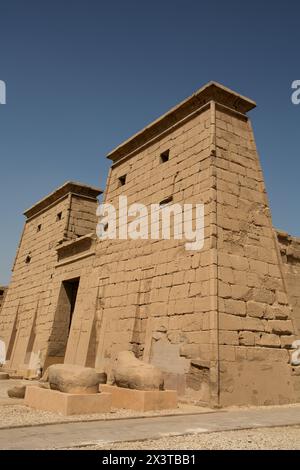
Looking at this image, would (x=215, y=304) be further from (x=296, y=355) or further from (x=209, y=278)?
(x=296, y=355)

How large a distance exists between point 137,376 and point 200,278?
2.11 meters

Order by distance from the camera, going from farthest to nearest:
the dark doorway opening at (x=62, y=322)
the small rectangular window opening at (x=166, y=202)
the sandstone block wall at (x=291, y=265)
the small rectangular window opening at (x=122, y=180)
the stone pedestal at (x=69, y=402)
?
1. the dark doorway opening at (x=62, y=322)
2. the small rectangular window opening at (x=122, y=180)
3. the sandstone block wall at (x=291, y=265)
4. the small rectangular window opening at (x=166, y=202)
5. the stone pedestal at (x=69, y=402)

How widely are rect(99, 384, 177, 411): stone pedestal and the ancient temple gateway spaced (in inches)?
31.0

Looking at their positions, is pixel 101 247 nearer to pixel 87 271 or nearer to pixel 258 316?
pixel 87 271

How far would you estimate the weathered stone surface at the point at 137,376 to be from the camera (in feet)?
20.1

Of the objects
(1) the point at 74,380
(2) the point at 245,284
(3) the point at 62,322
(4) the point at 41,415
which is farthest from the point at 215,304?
(3) the point at 62,322

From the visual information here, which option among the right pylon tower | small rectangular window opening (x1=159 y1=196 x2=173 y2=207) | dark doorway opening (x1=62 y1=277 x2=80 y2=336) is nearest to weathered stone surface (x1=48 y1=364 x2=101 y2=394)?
the right pylon tower

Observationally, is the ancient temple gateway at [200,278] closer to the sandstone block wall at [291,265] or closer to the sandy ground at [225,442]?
the sandstone block wall at [291,265]

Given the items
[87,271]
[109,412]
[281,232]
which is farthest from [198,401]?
[87,271]

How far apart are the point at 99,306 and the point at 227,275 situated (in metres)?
4.01

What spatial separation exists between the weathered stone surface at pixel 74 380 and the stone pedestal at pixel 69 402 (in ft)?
0.46

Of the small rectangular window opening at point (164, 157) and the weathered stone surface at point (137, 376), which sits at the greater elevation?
the small rectangular window opening at point (164, 157)

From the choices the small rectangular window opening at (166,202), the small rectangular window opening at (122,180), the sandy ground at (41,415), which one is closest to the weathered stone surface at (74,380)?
the sandy ground at (41,415)

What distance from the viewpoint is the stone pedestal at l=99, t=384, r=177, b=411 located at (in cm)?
581
